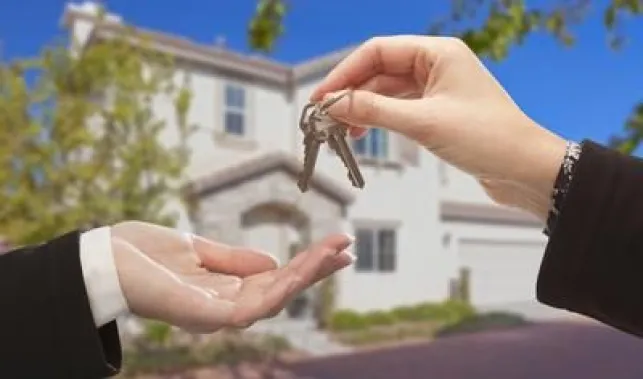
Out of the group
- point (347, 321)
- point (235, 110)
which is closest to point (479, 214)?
point (347, 321)

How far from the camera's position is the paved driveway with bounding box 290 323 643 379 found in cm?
479

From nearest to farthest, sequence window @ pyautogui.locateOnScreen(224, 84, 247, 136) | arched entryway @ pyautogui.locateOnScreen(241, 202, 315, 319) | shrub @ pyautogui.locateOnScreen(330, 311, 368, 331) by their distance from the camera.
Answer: window @ pyautogui.locateOnScreen(224, 84, 247, 136) → arched entryway @ pyautogui.locateOnScreen(241, 202, 315, 319) → shrub @ pyautogui.locateOnScreen(330, 311, 368, 331)

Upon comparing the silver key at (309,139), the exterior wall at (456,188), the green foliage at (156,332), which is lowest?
the green foliage at (156,332)

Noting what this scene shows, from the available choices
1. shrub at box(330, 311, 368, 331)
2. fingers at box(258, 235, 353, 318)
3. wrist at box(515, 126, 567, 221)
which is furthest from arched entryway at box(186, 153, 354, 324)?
wrist at box(515, 126, 567, 221)

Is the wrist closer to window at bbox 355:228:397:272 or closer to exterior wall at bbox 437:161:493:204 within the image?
window at bbox 355:228:397:272

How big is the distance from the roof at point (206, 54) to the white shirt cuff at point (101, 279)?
3.68m

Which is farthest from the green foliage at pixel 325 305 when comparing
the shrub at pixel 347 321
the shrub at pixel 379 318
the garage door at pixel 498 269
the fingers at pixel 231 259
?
the fingers at pixel 231 259

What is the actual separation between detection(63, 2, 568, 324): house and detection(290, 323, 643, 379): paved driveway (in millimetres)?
389

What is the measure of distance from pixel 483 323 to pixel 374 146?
156 cm

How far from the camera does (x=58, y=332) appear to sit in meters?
0.53

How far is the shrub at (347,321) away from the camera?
5.07 meters

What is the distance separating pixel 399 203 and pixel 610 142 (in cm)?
352

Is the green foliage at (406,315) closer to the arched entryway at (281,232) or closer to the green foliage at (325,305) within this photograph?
the green foliage at (325,305)

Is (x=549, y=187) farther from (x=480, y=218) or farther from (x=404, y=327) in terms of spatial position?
(x=480, y=218)
